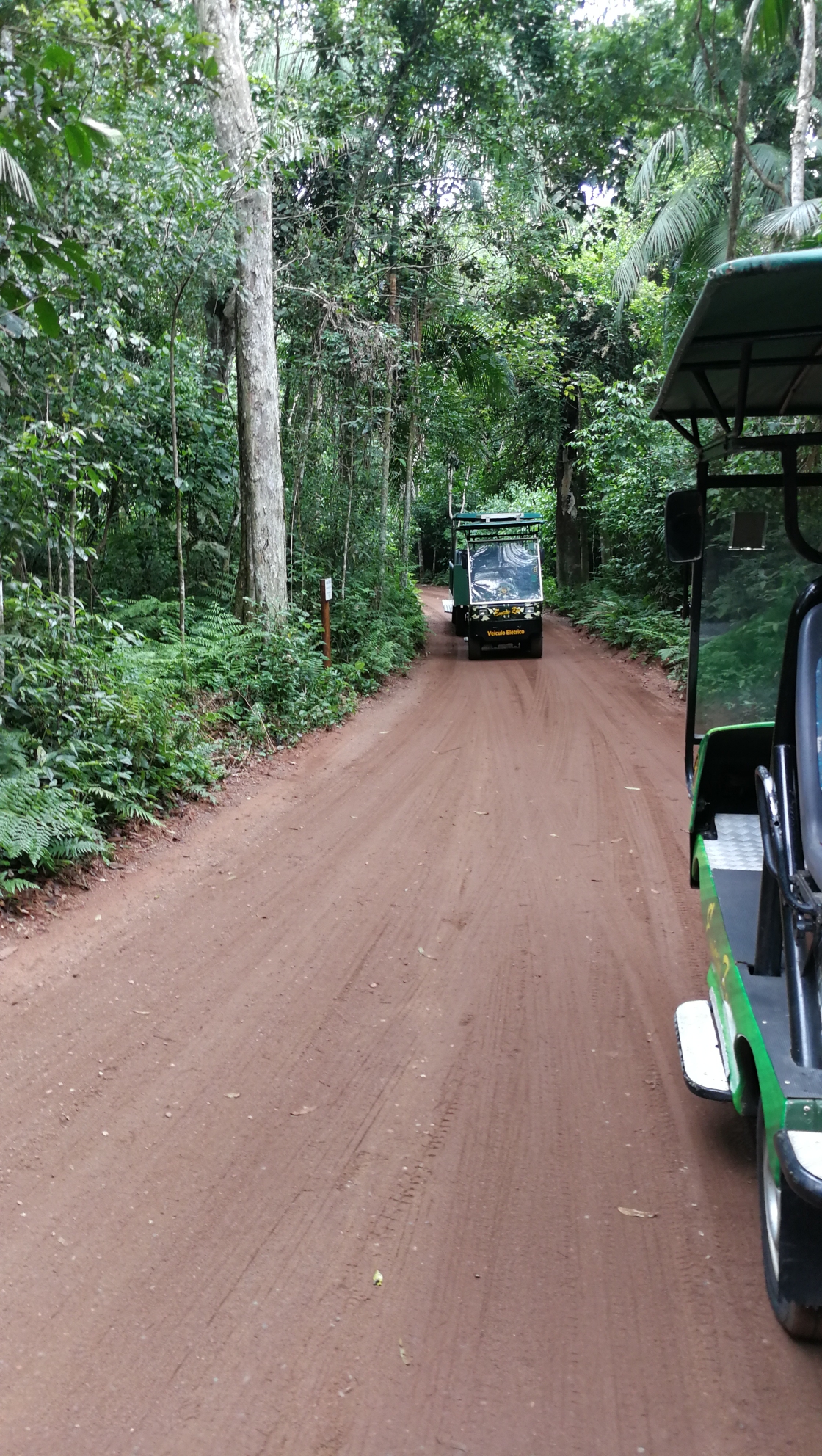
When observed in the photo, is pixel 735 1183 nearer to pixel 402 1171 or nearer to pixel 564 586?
pixel 402 1171

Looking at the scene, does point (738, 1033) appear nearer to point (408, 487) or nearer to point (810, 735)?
point (810, 735)

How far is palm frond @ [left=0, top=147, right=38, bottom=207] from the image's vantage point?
518 centimetres

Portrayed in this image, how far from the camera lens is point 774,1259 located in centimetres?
256

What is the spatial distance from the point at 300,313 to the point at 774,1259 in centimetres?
1514

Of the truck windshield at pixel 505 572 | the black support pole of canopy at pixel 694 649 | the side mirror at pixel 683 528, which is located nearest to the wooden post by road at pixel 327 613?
the truck windshield at pixel 505 572

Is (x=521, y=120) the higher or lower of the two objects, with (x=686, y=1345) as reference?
higher

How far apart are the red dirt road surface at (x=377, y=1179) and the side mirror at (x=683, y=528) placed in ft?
6.97

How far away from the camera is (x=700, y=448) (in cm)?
470

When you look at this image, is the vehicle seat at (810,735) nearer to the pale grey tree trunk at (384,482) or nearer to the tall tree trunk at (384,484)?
the tall tree trunk at (384,484)

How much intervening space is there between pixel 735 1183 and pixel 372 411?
14.5 metres

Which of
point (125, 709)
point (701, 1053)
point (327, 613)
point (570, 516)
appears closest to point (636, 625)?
point (327, 613)

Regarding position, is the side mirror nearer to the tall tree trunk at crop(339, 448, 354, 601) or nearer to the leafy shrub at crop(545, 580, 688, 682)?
the leafy shrub at crop(545, 580, 688, 682)

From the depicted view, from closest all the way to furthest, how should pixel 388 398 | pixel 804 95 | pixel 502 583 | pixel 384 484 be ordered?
pixel 804 95 < pixel 388 398 < pixel 384 484 < pixel 502 583

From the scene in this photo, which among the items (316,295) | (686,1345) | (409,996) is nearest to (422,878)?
(409,996)
